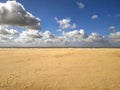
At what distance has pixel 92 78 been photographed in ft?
58.5

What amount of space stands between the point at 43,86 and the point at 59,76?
345 centimetres

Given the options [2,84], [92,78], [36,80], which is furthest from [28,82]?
[92,78]

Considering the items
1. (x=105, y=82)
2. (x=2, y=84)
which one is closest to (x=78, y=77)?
(x=105, y=82)

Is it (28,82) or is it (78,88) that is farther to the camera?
(28,82)

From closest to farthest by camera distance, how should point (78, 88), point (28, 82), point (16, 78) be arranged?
point (78, 88), point (28, 82), point (16, 78)

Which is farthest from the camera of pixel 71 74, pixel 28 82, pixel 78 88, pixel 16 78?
pixel 71 74

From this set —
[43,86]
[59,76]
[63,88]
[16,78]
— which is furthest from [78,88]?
[16,78]

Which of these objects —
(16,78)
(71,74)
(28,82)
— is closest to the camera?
(28,82)

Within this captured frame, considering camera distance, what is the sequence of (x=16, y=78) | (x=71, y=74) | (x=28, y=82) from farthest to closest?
(x=71, y=74) → (x=16, y=78) → (x=28, y=82)

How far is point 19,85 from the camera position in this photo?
15727 millimetres

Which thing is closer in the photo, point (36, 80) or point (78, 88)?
point (78, 88)

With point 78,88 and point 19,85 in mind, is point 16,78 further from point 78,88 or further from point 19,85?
point 78,88

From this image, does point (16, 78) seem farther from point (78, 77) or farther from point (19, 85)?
point (78, 77)

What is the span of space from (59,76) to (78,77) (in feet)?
6.10
